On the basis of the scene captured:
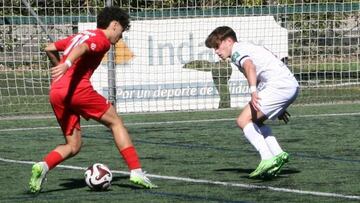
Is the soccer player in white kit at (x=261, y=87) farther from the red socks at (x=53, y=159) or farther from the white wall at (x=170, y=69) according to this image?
the white wall at (x=170, y=69)

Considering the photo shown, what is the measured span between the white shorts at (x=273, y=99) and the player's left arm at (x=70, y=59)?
2.07 metres

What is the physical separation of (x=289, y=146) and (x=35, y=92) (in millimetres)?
8382

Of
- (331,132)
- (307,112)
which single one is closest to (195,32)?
(307,112)

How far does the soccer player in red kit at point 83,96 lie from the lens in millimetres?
9164

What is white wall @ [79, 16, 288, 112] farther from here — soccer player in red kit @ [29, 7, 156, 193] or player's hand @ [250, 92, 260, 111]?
soccer player in red kit @ [29, 7, 156, 193]

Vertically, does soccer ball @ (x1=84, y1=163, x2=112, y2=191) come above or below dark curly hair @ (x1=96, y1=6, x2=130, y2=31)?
below

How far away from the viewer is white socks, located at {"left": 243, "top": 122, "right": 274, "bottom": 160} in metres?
10.0

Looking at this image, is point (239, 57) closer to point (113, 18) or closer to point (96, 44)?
point (113, 18)

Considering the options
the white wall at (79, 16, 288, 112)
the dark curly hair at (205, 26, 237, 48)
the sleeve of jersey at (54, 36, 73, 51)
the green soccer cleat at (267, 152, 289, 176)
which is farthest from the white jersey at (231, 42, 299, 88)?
the white wall at (79, 16, 288, 112)

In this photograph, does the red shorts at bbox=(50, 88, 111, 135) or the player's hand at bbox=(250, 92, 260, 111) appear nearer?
the red shorts at bbox=(50, 88, 111, 135)

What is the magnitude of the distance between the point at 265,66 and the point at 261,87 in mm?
257

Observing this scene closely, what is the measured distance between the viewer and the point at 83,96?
929 cm

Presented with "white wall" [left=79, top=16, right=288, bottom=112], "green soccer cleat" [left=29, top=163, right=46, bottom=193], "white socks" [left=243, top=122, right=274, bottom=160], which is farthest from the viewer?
"white wall" [left=79, top=16, right=288, bottom=112]

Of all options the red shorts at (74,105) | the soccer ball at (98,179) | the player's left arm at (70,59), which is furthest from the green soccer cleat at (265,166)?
the player's left arm at (70,59)
